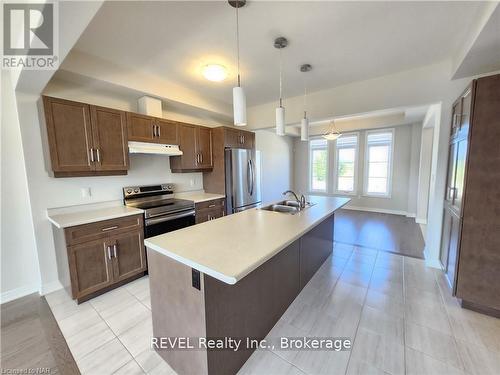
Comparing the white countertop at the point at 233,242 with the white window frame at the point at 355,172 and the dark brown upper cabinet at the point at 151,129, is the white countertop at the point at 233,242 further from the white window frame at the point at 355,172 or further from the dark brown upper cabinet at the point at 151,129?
the white window frame at the point at 355,172

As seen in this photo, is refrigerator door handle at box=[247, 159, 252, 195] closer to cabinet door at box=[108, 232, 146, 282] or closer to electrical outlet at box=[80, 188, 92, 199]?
cabinet door at box=[108, 232, 146, 282]

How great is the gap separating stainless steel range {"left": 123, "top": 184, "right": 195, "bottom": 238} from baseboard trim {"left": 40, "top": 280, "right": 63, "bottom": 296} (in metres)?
1.08

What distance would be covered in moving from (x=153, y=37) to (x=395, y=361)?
3364mm

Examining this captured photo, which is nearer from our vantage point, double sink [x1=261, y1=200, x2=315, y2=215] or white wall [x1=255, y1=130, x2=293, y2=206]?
double sink [x1=261, y1=200, x2=315, y2=215]

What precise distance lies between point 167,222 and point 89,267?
917mm

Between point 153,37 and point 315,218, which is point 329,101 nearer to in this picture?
point 315,218

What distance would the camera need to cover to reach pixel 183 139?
330 cm

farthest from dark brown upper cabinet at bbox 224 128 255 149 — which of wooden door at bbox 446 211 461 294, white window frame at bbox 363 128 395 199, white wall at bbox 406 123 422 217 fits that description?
white wall at bbox 406 123 422 217

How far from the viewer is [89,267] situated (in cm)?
219

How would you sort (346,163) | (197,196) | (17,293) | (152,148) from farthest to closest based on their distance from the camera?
(346,163) < (197,196) < (152,148) < (17,293)

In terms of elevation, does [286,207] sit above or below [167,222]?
above

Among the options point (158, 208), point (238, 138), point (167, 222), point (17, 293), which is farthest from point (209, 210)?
point (17, 293)

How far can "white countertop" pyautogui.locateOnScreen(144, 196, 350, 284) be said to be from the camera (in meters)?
1.11

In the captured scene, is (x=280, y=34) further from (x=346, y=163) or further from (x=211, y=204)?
(x=346, y=163)
